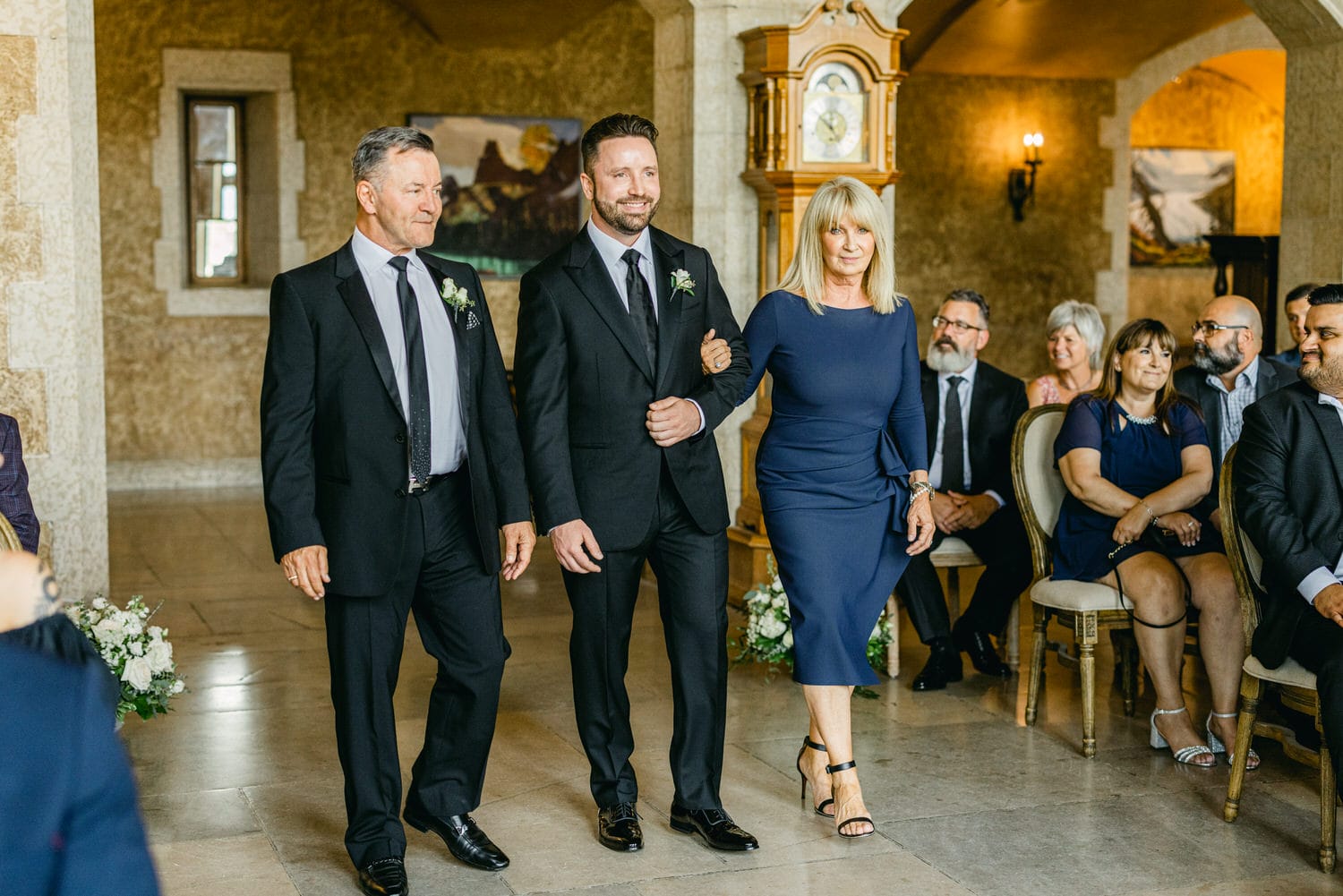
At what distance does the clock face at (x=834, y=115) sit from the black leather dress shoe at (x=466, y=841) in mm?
3339

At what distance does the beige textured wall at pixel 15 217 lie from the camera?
14.9 feet

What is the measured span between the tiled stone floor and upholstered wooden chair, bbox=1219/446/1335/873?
106mm

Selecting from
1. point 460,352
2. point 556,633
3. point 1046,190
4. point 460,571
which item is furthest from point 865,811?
point 1046,190

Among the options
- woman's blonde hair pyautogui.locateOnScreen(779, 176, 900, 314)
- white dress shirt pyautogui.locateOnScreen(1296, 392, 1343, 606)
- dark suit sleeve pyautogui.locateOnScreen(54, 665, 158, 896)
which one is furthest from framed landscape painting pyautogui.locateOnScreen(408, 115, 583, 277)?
dark suit sleeve pyautogui.locateOnScreen(54, 665, 158, 896)

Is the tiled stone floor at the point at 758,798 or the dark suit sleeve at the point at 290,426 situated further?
the tiled stone floor at the point at 758,798

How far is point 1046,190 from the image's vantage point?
12.0 meters

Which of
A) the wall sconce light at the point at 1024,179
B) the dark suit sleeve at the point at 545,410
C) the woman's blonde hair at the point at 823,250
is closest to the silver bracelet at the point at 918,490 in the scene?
the woman's blonde hair at the point at 823,250

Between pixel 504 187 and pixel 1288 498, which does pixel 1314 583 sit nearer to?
pixel 1288 498

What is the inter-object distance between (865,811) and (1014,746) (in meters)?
0.96

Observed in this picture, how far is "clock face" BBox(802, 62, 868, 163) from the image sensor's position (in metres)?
5.93

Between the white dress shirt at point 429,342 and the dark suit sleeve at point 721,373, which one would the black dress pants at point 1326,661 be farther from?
the white dress shirt at point 429,342

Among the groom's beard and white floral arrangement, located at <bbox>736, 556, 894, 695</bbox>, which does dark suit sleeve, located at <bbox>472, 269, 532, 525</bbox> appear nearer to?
the groom's beard

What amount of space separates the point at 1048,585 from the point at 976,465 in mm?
913

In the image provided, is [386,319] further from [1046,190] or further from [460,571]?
[1046,190]
